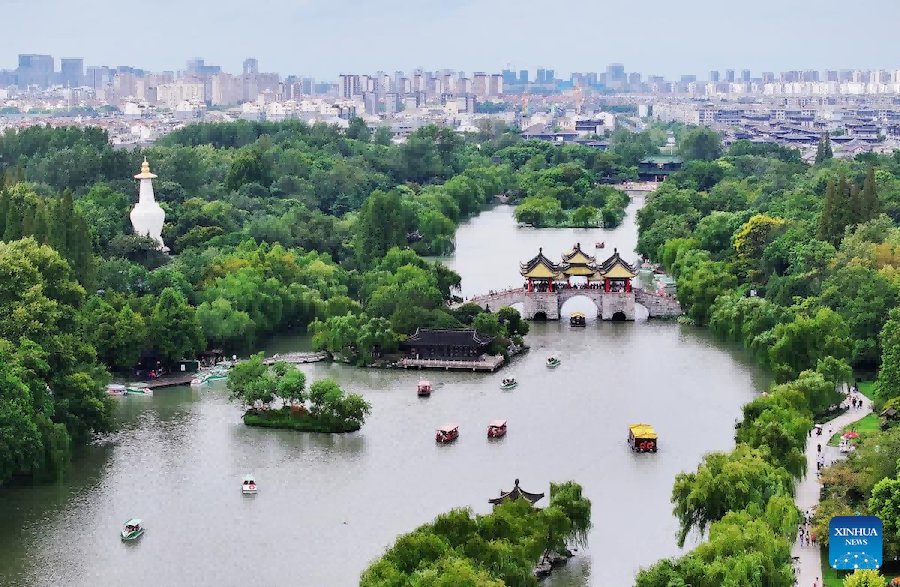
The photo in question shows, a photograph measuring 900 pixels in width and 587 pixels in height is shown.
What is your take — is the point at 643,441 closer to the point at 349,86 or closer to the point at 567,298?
the point at 567,298

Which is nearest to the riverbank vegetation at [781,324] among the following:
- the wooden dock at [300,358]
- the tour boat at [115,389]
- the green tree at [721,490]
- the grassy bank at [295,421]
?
the green tree at [721,490]

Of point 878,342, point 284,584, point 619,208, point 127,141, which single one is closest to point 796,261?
point 878,342

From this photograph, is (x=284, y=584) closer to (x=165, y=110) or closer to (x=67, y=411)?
(x=67, y=411)

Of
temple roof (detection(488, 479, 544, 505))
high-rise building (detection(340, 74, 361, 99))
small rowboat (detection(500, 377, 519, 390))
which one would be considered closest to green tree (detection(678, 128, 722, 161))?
small rowboat (detection(500, 377, 519, 390))

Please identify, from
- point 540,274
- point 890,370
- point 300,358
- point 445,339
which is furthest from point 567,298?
point 890,370

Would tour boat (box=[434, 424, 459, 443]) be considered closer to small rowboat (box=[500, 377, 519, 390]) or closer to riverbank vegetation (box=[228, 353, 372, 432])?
riverbank vegetation (box=[228, 353, 372, 432])

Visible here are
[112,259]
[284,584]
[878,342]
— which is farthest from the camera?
[112,259]
